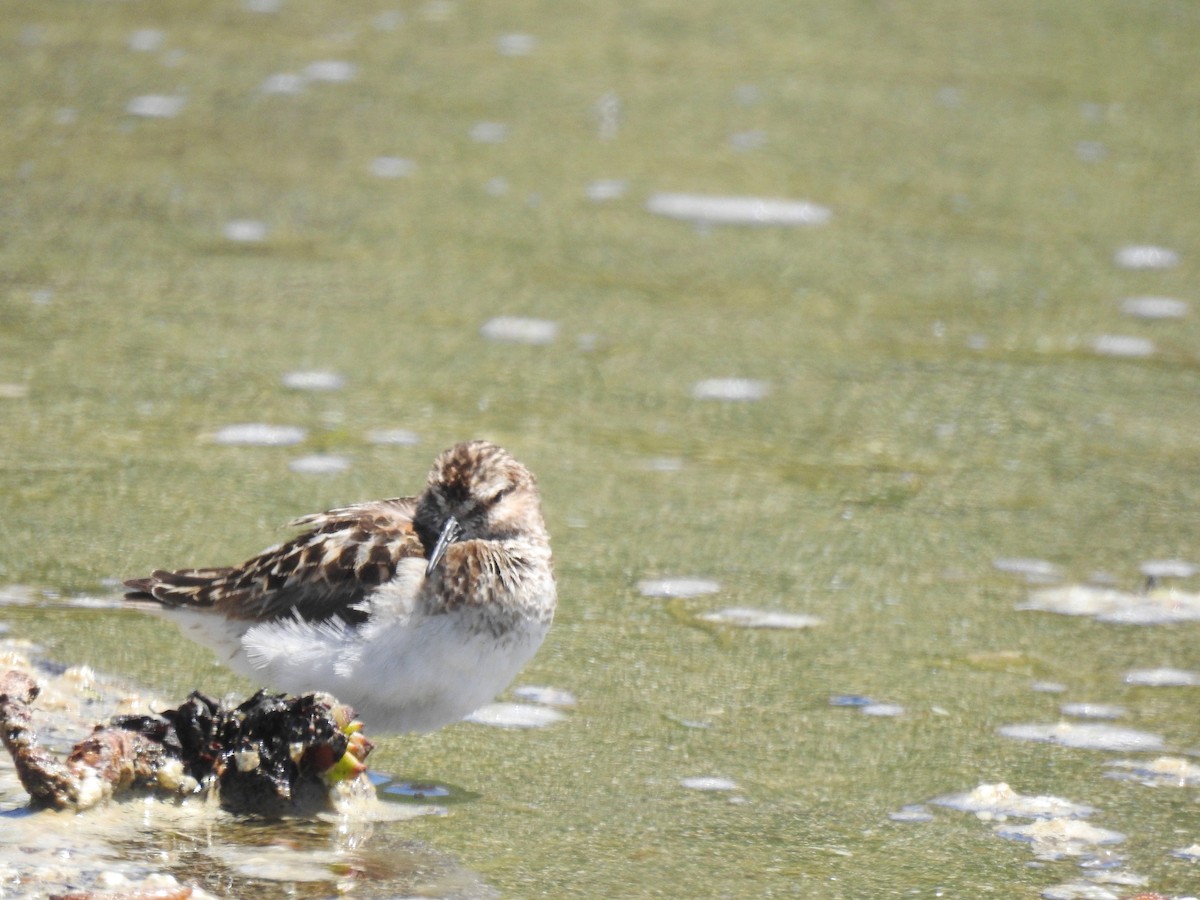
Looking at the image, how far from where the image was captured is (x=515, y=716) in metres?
4.63

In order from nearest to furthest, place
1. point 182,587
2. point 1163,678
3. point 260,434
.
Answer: point 182,587 → point 1163,678 → point 260,434

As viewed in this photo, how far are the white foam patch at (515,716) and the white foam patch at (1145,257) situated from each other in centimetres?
476

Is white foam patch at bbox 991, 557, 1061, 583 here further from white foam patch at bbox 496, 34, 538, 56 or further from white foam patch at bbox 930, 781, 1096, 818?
white foam patch at bbox 496, 34, 538, 56

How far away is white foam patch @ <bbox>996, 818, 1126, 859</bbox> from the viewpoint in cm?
400

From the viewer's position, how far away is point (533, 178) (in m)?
9.06

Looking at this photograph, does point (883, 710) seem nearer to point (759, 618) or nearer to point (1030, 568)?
point (759, 618)

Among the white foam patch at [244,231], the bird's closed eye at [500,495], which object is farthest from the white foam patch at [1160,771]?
the white foam patch at [244,231]

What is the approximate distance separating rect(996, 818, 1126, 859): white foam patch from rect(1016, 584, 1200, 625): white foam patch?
131 centimetres

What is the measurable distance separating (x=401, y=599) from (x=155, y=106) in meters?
6.16

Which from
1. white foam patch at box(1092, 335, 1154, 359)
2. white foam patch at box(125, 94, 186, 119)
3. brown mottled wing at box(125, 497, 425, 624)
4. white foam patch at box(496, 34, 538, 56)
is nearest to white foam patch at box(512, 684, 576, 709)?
brown mottled wing at box(125, 497, 425, 624)

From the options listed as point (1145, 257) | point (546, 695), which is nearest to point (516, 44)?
point (1145, 257)

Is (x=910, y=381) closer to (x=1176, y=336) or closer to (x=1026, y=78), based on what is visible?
(x=1176, y=336)

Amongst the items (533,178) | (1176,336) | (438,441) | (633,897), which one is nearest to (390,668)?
(633,897)

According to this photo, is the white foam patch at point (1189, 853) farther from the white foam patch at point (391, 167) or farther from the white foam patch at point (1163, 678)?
the white foam patch at point (391, 167)
